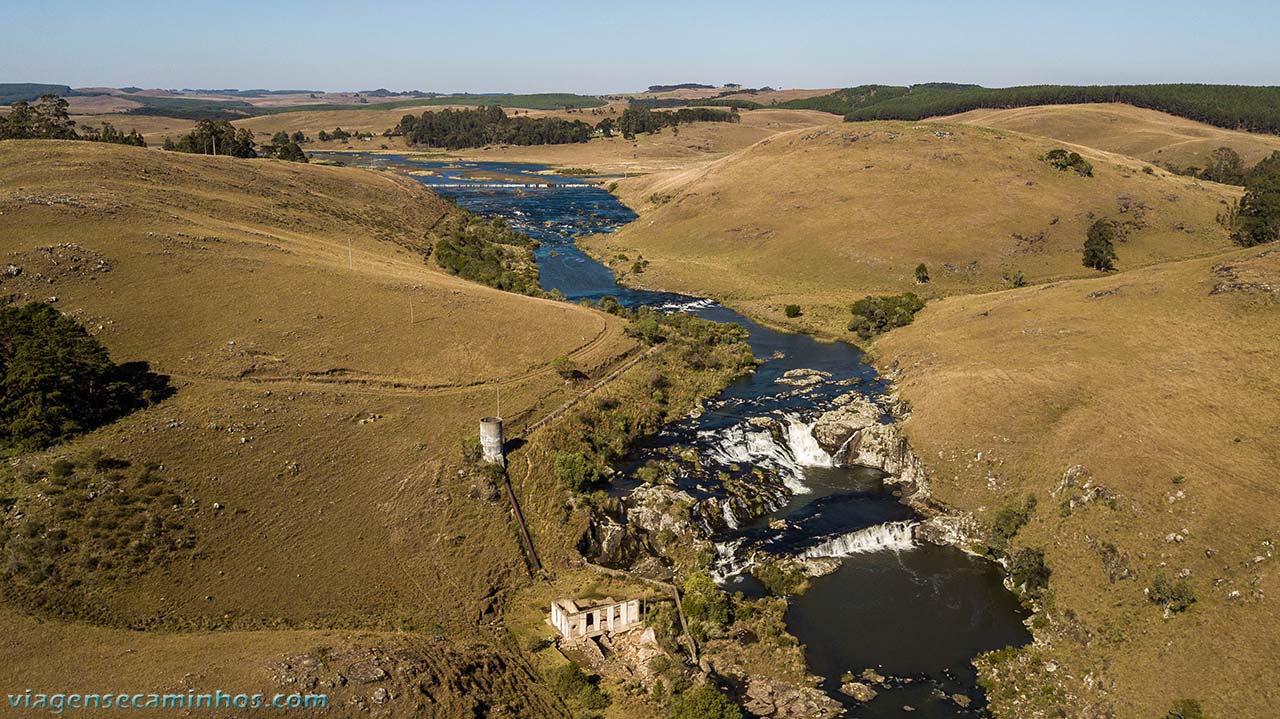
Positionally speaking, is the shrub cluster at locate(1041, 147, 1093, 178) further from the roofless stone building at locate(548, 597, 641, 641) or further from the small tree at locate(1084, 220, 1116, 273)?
the roofless stone building at locate(548, 597, 641, 641)

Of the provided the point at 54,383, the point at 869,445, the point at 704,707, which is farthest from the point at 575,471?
the point at 54,383

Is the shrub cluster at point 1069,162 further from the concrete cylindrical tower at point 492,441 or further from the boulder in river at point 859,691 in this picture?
the boulder in river at point 859,691

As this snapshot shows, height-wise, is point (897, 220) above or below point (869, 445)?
above

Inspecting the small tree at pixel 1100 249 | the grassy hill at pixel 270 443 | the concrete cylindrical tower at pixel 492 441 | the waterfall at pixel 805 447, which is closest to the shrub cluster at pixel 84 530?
the grassy hill at pixel 270 443

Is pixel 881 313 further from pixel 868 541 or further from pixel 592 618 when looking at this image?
pixel 592 618

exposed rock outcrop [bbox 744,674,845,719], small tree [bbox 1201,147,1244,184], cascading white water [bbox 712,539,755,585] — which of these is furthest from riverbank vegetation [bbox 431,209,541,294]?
small tree [bbox 1201,147,1244,184]

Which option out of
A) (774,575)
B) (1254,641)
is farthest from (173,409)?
(1254,641)
